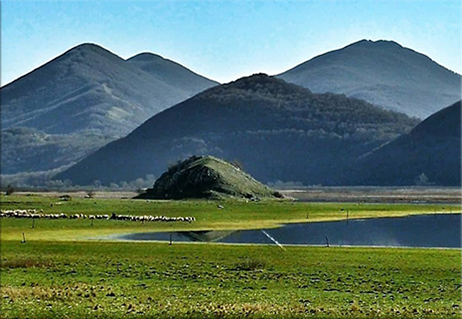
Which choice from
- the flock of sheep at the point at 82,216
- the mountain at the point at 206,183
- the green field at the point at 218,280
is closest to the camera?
the green field at the point at 218,280

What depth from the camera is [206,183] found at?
12075 centimetres

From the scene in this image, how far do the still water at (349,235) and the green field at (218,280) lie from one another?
21.7 feet

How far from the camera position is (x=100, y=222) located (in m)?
74.5

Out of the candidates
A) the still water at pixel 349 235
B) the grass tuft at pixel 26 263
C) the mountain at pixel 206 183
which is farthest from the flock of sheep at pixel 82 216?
the grass tuft at pixel 26 263

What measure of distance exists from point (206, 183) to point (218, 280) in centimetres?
8682

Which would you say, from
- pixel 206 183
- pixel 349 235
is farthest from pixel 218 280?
pixel 206 183

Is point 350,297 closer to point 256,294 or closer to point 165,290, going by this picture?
point 256,294

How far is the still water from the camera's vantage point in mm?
57156

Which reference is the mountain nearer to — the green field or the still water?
the still water

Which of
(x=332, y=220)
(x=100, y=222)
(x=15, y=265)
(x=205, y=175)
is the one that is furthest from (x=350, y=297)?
(x=205, y=175)

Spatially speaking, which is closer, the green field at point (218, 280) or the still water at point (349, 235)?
the green field at point (218, 280)

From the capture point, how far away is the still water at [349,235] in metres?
57.2

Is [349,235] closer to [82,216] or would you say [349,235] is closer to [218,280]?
[82,216]

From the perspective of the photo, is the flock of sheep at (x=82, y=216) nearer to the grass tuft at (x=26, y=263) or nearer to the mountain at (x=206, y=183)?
the mountain at (x=206, y=183)
